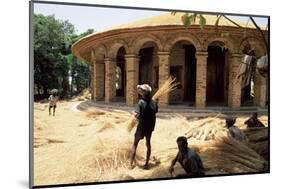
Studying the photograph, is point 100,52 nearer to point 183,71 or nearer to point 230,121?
point 183,71

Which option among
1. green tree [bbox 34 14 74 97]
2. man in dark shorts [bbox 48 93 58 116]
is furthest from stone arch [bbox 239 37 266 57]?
man in dark shorts [bbox 48 93 58 116]

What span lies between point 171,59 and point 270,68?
1.27 meters

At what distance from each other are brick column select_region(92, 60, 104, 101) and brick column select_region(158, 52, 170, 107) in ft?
2.15

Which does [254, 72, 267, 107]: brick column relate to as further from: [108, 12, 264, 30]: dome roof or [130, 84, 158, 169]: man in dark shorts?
[130, 84, 158, 169]: man in dark shorts

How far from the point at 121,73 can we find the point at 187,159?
1.23 metres

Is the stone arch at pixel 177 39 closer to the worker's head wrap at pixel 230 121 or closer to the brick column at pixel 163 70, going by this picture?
the brick column at pixel 163 70

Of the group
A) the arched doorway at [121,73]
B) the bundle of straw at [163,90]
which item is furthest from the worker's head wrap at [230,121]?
the arched doorway at [121,73]

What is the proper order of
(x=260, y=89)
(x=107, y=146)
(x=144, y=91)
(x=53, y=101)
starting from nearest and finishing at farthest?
(x=53, y=101)
(x=107, y=146)
(x=144, y=91)
(x=260, y=89)

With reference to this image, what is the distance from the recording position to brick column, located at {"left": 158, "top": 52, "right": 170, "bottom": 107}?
4.91 meters

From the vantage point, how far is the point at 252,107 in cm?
529

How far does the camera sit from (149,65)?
16.4ft

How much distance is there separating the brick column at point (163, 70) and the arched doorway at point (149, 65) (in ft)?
0.16

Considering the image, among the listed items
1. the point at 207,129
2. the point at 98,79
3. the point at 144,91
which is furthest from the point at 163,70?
the point at 207,129

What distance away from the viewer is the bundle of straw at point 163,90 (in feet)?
15.8
